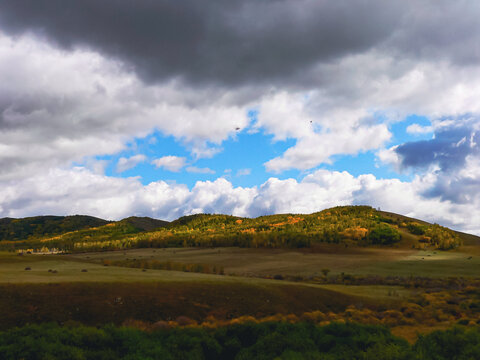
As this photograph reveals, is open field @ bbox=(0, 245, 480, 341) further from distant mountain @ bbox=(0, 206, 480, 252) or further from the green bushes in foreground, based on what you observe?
distant mountain @ bbox=(0, 206, 480, 252)

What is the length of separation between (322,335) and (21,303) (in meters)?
15.1

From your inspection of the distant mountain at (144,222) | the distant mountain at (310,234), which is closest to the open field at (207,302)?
the distant mountain at (310,234)

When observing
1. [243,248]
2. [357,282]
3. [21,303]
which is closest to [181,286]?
[21,303]

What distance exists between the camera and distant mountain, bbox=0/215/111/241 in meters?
146

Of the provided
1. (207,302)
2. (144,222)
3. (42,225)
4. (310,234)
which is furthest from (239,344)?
(42,225)

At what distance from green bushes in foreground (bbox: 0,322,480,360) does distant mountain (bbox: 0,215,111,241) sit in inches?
5734

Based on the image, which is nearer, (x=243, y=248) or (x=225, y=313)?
(x=225, y=313)

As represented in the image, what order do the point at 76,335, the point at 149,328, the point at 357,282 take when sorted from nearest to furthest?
→ the point at 76,335 → the point at 149,328 → the point at 357,282

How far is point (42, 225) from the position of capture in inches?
6201

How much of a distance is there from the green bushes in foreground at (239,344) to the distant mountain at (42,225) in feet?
478

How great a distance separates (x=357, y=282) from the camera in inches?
1446

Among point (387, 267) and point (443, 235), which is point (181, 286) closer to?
point (387, 267)

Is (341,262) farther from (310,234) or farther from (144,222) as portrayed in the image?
(144,222)

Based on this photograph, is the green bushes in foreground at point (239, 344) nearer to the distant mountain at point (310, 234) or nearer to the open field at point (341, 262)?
the open field at point (341, 262)
